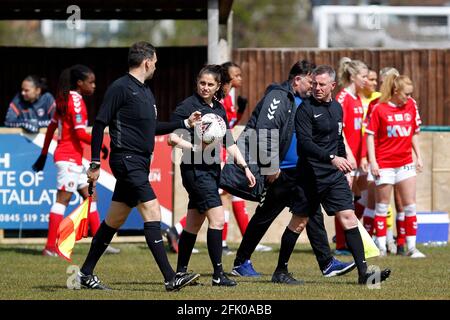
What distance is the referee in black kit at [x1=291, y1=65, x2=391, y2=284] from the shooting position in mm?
10289

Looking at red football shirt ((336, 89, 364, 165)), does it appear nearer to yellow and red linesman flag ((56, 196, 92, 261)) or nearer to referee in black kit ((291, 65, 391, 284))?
referee in black kit ((291, 65, 391, 284))

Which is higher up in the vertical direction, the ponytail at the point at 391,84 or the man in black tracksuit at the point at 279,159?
the ponytail at the point at 391,84

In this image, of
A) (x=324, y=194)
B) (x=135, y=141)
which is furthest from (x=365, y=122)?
(x=135, y=141)

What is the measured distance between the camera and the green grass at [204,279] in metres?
9.50

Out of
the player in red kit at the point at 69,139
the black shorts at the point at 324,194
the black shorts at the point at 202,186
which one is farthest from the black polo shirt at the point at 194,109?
the player in red kit at the point at 69,139

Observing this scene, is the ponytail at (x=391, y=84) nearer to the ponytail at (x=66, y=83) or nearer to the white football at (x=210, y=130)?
the ponytail at (x=66, y=83)

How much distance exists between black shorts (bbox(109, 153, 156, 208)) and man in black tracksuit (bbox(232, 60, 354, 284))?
1.89 metres

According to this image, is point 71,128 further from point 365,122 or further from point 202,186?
point 202,186

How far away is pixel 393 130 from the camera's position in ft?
43.9

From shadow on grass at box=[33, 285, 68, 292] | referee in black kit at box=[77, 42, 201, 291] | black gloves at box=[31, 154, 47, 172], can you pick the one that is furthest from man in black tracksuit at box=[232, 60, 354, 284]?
black gloves at box=[31, 154, 47, 172]

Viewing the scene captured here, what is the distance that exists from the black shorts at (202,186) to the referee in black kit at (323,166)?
85 centimetres

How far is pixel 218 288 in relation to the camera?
10.0 m

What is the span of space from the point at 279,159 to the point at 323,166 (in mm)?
1115
